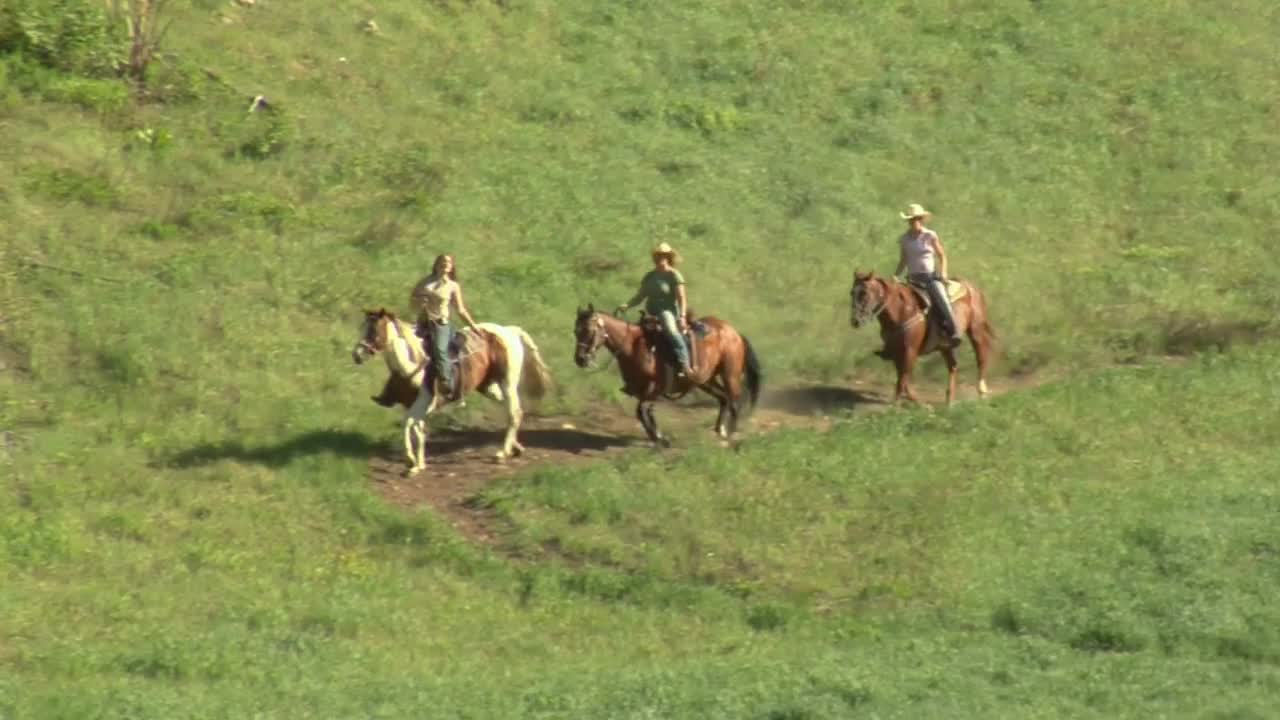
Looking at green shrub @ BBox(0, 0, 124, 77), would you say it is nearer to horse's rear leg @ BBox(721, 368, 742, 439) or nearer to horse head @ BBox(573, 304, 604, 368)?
horse head @ BBox(573, 304, 604, 368)

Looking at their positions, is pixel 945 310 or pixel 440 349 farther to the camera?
pixel 945 310

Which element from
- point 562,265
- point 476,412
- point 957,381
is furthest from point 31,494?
point 957,381

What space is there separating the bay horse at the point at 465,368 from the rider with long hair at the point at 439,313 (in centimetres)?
16

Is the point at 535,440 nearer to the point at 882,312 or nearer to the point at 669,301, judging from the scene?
the point at 669,301

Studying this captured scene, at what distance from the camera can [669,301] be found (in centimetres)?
2853

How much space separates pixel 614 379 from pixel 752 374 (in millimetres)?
2027

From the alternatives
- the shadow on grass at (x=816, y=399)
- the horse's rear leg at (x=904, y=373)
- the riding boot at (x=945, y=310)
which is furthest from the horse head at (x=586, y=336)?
the riding boot at (x=945, y=310)

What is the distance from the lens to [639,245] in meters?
34.7

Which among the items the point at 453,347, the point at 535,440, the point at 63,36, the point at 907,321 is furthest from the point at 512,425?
the point at 63,36

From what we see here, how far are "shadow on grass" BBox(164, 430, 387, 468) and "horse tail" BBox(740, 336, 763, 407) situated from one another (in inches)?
191

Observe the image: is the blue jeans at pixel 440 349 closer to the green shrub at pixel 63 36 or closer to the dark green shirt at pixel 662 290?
the dark green shirt at pixel 662 290

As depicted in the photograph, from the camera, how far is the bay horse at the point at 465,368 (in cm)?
2698

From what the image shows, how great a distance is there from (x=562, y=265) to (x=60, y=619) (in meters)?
13.2

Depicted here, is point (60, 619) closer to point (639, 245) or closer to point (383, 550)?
point (383, 550)
